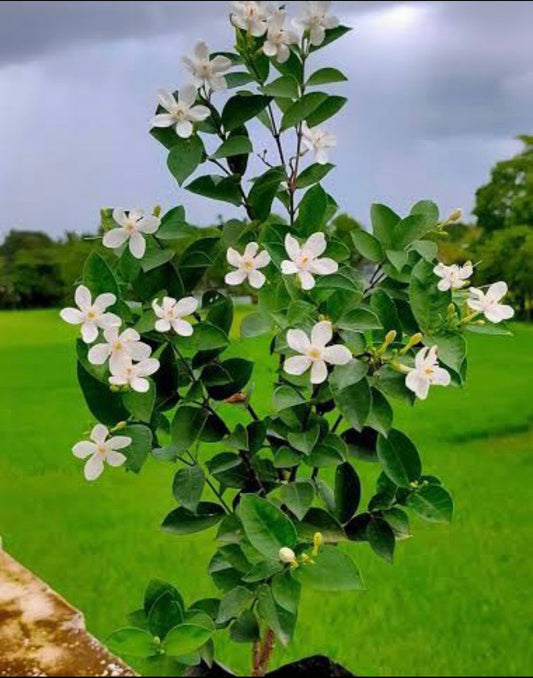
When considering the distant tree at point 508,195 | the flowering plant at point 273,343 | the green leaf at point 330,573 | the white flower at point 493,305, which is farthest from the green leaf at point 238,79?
the distant tree at point 508,195

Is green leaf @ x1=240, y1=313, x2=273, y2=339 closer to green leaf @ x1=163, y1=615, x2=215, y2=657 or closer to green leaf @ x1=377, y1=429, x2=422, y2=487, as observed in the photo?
green leaf @ x1=377, y1=429, x2=422, y2=487

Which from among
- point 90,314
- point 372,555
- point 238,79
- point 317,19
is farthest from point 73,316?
point 372,555

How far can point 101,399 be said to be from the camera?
4.14 feet

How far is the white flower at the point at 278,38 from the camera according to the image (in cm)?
128

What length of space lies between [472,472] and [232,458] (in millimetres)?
3069

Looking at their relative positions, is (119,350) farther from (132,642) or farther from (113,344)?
(132,642)

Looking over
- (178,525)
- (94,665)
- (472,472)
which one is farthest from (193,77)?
(472,472)

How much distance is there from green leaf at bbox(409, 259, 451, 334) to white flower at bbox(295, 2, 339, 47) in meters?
0.37

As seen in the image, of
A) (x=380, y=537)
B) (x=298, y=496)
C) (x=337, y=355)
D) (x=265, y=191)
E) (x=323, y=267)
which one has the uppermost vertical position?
(x=265, y=191)

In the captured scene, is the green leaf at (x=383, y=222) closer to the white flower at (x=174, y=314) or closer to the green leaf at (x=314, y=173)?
the green leaf at (x=314, y=173)

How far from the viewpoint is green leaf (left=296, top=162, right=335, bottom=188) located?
1420 millimetres

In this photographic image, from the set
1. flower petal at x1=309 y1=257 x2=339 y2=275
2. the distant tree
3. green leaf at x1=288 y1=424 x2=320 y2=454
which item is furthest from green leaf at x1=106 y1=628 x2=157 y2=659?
the distant tree

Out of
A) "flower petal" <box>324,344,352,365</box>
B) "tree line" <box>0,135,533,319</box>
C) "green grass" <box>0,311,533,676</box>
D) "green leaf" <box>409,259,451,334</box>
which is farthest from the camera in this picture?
"tree line" <box>0,135,533,319</box>

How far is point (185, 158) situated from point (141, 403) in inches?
13.6
